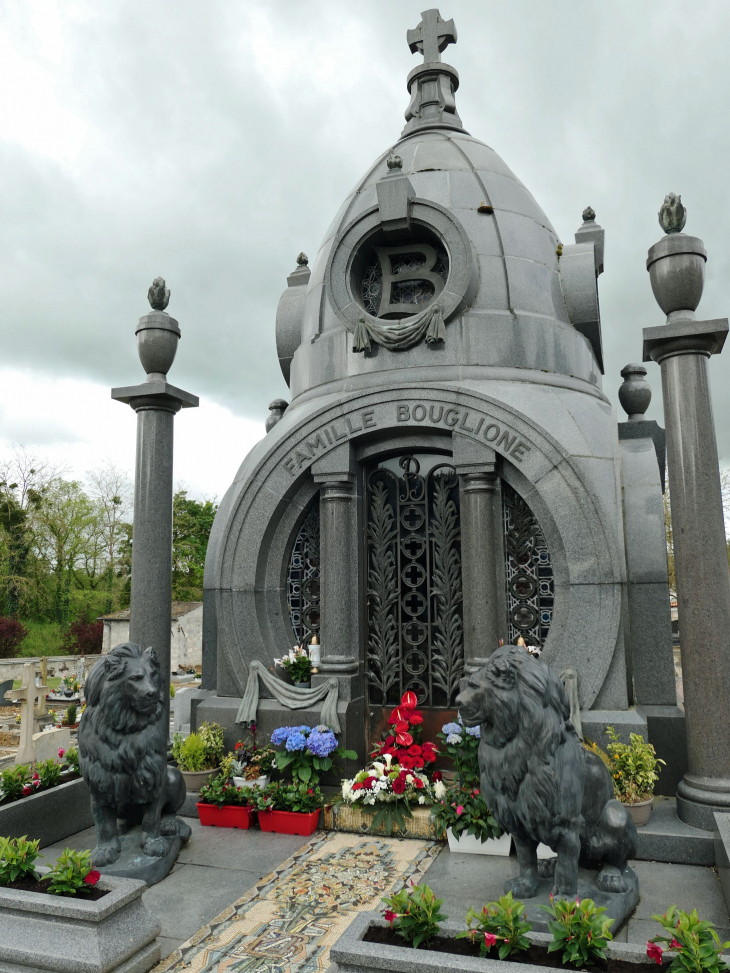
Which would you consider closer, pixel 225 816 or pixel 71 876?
pixel 71 876

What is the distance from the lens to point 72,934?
15.9 ft

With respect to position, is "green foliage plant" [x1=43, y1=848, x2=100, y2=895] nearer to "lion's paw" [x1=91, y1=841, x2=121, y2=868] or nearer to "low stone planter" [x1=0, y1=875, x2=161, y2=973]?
"low stone planter" [x1=0, y1=875, x2=161, y2=973]

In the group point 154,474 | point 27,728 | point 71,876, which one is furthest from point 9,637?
point 71,876

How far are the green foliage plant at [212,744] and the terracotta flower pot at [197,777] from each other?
0.17 meters

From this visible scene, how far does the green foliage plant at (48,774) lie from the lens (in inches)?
312

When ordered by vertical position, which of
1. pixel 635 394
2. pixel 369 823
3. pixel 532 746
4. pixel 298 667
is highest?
pixel 635 394

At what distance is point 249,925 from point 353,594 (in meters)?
4.50

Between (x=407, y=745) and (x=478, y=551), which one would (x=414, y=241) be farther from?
(x=407, y=745)

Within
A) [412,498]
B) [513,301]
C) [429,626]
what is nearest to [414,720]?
[429,626]

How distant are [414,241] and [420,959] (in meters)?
9.45

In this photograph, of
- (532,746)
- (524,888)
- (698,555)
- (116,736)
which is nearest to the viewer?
(532,746)

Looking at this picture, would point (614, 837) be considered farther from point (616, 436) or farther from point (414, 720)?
point (616, 436)

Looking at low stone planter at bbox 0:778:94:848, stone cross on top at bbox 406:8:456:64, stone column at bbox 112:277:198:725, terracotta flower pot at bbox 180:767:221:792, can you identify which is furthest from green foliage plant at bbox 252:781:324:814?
stone cross on top at bbox 406:8:456:64

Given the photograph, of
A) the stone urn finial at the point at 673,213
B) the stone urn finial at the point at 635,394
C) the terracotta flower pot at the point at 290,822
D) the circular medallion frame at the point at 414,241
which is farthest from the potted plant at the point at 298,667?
the stone urn finial at the point at 673,213
